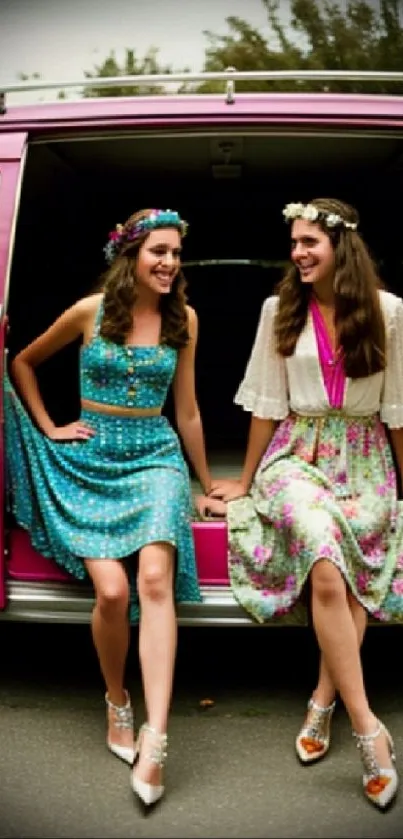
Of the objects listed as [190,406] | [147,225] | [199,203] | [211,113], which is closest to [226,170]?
[199,203]

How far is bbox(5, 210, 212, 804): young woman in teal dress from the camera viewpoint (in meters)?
3.20

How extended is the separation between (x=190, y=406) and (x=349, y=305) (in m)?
0.63

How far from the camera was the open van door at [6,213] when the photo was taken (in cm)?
332

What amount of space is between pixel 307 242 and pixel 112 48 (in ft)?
60.5

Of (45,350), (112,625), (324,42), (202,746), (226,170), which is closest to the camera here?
(112,625)

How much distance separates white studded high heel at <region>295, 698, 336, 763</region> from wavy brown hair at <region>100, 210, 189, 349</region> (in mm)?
1216

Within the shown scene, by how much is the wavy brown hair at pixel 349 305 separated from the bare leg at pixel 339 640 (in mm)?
684

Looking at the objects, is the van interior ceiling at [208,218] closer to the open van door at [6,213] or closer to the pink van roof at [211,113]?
the pink van roof at [211,113]

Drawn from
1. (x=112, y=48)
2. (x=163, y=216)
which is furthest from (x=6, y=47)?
(x=163, y=216)

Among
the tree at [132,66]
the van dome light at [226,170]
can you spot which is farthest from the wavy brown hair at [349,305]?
the tree at [132,66]

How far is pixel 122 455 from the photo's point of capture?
11.3ft

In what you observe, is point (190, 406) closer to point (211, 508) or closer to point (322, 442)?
point (211, 508)

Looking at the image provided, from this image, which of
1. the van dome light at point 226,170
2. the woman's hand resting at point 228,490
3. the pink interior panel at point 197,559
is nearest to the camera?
the pink interior panel at point 197,559

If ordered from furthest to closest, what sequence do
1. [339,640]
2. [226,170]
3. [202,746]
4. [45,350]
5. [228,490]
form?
[226,170] → [228,490] → [45,350] → [202,746] → [339,640]
